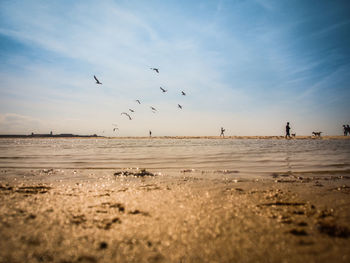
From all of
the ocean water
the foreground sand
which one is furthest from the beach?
the ocean water

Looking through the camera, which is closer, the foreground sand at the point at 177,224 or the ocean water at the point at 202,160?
the foreground sand at the point at 177,224

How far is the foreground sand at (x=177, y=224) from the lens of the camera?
264 cm

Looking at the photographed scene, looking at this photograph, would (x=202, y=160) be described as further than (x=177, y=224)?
Yes

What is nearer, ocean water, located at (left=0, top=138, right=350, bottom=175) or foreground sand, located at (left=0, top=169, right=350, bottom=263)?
foreground sand, located at (left=0, top=169, right=350, bottom=263)

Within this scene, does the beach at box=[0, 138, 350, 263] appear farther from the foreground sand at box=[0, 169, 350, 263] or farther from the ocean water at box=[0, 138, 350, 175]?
the ocean water at box=[0, 138, 350, 175]

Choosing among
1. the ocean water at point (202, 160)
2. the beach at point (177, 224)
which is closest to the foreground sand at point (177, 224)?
the beach at point (177, 224)

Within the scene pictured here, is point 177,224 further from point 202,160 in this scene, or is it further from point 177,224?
point 202,160

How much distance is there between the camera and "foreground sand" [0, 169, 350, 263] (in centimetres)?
264

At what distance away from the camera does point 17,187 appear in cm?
633

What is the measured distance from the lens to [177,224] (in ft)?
11.4

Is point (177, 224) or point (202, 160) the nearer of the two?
point (177, 224)

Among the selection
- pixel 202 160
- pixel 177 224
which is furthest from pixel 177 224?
pixel 202 160

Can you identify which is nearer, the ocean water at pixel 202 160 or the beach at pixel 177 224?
the beach at pixel 177 224

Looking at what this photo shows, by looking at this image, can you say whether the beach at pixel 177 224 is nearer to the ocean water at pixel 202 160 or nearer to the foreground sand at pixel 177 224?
the foreground sand at pixel 177 224
